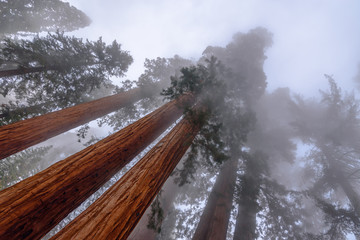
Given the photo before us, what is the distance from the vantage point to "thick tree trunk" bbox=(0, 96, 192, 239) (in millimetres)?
1970

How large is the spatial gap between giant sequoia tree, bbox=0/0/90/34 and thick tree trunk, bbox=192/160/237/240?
20.2m

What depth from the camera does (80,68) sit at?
30.7 feet

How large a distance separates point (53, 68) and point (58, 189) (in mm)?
8448

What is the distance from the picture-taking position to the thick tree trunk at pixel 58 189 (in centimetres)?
197

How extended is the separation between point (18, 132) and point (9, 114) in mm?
5368

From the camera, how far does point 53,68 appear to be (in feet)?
27.5

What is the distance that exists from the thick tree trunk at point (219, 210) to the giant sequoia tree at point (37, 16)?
66.3ft

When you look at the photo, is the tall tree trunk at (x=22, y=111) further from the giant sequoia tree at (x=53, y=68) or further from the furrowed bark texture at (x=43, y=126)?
the furrowed bark texture at (x=43, y=126)

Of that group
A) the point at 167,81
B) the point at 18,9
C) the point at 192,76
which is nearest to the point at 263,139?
the point at 167,81

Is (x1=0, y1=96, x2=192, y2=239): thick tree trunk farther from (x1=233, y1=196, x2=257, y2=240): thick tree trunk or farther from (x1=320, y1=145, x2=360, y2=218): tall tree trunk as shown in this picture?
(x1=320, y1=145, x2=360, y2=218): tall tree trunk

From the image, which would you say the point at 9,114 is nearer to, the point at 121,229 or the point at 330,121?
the point at 121,229

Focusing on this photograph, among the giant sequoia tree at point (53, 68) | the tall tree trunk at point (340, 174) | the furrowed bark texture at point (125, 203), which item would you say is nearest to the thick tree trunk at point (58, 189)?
the furrowed bark texture at point (125, 203)

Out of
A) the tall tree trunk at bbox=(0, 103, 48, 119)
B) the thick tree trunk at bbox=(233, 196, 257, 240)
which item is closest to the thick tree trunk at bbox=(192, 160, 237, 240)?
the thick tree trunk at bbox=(233, 196, 257, 240)

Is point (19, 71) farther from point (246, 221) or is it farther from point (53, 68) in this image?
point (246, 221)
